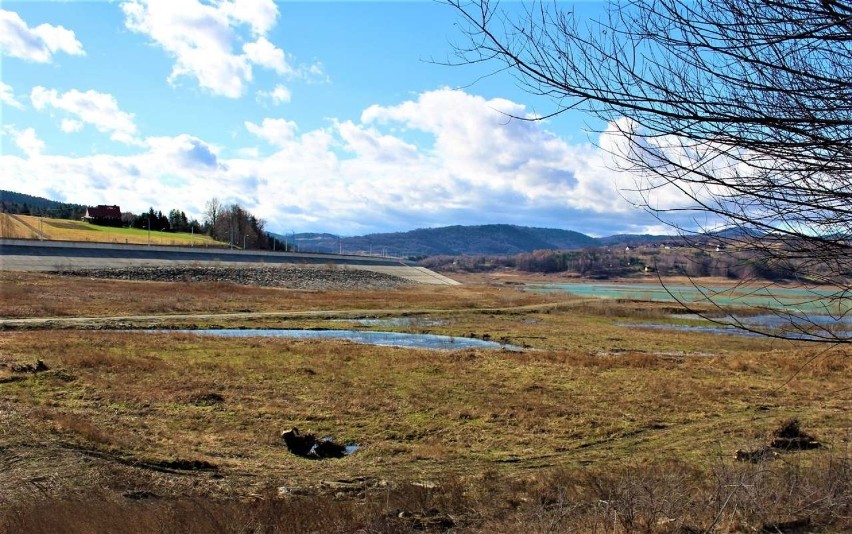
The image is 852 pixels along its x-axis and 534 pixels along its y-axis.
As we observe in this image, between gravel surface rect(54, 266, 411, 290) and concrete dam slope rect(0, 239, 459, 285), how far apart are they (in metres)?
2.60

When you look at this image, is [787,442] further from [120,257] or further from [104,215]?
[104,215]

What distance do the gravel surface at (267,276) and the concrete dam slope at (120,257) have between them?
8.53 feet

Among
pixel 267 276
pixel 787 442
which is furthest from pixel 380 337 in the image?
pixel 267 276

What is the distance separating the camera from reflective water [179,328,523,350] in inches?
1328

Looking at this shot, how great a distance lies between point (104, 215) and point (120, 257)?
2337 inches

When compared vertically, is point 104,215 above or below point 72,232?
above

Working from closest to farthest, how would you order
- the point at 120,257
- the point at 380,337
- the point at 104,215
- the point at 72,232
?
the point at 380,337 → the point at 120,257 → the point at 72,232 → the point at 104,215

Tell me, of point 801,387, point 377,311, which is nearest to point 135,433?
point 801,387

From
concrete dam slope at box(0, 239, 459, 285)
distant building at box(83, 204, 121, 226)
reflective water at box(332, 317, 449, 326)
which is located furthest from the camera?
distant building at box(83, 204, 121, 226)

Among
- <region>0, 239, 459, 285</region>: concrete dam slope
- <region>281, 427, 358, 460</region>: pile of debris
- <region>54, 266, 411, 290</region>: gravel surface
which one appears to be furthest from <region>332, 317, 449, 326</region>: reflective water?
<region>0, 239, 459, 285</region>: concrete dam slope

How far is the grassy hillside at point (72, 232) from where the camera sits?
89875mm

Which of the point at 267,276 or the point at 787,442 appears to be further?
the point at 267,276

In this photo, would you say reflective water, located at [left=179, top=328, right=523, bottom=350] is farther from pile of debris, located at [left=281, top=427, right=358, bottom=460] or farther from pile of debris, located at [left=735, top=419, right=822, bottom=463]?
pile of debris, located at [left=735, top=419, right=822, bottom=463]

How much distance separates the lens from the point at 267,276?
271 ft
